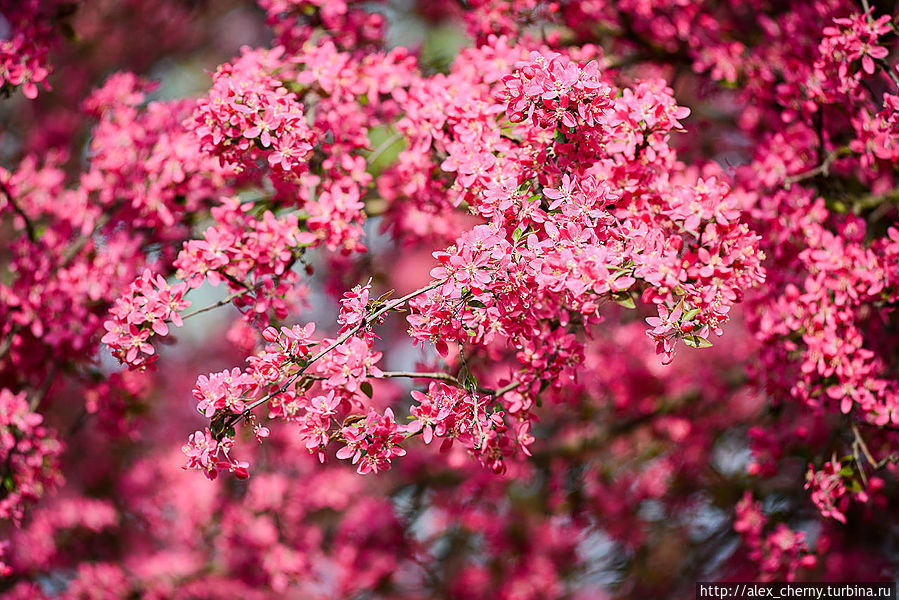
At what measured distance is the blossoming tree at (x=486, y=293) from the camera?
188 cm

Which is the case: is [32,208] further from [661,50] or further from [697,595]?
[697,595]

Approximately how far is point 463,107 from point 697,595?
354cm

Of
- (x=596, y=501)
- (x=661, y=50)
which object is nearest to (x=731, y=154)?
(x=661, y=50)

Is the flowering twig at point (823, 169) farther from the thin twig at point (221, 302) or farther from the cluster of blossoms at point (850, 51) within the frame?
the thin twig at point (221, 302)

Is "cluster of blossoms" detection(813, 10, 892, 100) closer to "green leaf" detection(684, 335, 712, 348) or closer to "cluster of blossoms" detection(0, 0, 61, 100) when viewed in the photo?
"green leaf" detection(684, 335, 712, 348)

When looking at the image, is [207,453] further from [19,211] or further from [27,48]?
[27,48]

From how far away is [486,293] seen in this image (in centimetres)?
179

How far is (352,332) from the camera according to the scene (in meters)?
1.80

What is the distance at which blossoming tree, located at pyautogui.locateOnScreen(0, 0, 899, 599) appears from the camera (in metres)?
1.88

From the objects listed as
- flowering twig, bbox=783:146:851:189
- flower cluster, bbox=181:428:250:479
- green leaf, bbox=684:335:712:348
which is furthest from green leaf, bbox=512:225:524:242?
flowering twig, bbox=783:146:851:189

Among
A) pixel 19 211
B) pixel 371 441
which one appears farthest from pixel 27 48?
pixel 371 441

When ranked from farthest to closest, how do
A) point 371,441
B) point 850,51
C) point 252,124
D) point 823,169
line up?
point 823,169
point 850,51
point 252,124
point 371,441

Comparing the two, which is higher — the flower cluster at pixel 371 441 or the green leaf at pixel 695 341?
the green leaf at pixel 695 341

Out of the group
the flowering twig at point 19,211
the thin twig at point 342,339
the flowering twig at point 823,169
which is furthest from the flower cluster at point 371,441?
the flowering twig at point 19,211
